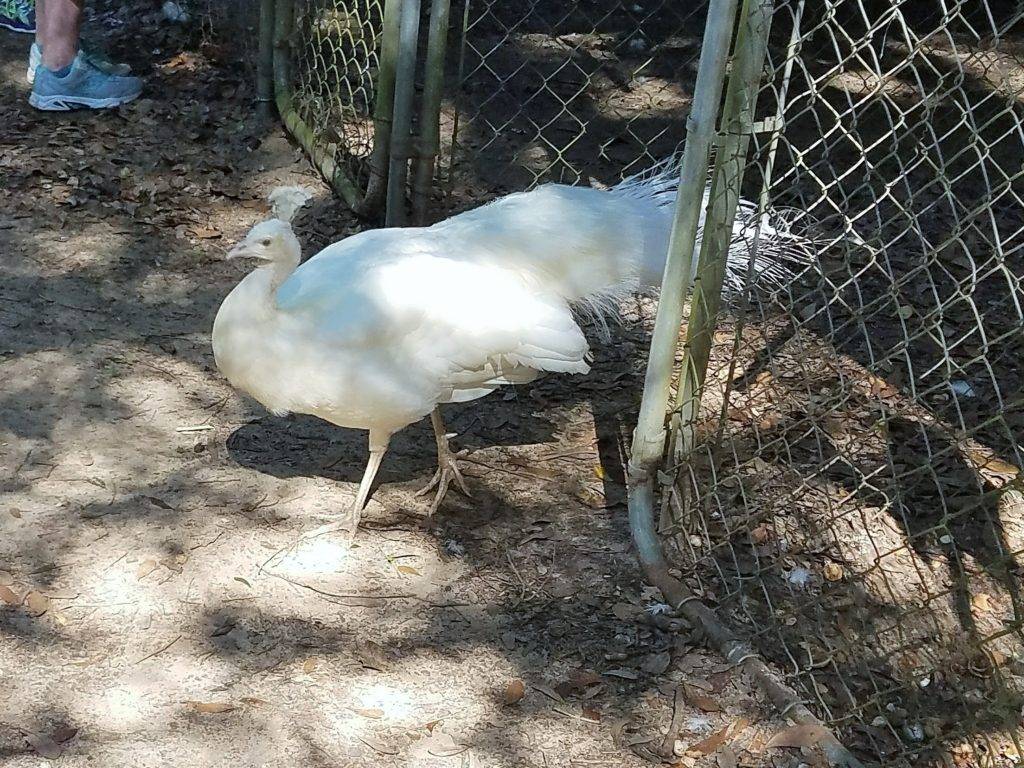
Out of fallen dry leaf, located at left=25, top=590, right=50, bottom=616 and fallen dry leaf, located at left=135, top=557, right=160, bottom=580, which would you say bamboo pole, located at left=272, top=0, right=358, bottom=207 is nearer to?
fallen dry leaf, located at left=135, top=557, right=160, bottom=580

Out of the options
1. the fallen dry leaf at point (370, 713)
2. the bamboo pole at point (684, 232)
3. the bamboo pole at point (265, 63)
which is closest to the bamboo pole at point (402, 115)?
the bamboo pole at point (265, 63)

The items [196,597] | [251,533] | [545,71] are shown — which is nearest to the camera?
[196,597]

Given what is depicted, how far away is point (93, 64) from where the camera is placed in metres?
5.66

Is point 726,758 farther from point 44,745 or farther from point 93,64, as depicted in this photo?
point 93,64

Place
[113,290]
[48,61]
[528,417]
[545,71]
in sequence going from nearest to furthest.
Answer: [528,417] < [113,290] < [48,61] < [545,71]

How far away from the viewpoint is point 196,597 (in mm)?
3104

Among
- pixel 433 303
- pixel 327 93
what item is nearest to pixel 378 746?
pixel 433 303

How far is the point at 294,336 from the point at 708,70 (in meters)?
1.34

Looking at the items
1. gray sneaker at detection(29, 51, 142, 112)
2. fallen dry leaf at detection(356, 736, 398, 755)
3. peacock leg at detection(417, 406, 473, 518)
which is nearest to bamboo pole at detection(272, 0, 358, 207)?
gray sneaker at detection(29, 51, 142, 112)

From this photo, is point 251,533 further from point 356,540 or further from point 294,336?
point 294,336

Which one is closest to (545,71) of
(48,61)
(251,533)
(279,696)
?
(48,61)

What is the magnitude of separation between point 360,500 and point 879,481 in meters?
1.68

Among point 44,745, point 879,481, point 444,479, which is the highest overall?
point 879,481

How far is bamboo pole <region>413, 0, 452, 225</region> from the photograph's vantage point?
430cm
